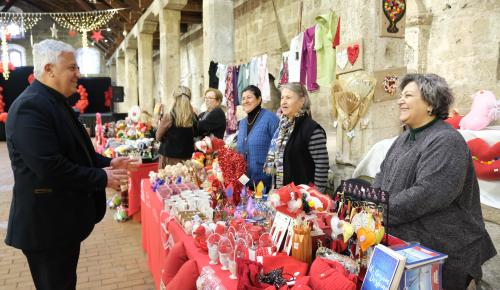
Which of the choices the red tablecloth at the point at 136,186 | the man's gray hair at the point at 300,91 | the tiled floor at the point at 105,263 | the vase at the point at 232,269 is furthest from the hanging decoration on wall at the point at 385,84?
the red tablecloth at the point at 136,186

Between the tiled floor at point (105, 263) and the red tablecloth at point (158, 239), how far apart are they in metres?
0.16

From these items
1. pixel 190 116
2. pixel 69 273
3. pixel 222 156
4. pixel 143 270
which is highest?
pixel 190 116

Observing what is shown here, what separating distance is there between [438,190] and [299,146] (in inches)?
47.9

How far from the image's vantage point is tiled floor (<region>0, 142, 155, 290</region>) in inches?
124

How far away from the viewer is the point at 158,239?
9.21 feet

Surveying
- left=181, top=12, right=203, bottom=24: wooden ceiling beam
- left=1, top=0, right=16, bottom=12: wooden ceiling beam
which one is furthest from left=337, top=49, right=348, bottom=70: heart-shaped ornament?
left=1, top=0, right=16, bottom=12: wooden ceiling beam

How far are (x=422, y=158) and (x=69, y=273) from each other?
1.87 meters

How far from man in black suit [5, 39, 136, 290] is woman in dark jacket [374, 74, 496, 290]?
56.9 inches

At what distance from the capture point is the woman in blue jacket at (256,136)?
3238mm

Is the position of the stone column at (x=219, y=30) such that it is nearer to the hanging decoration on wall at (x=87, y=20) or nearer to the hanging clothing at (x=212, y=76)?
the hanging clothing at (x=212, y=76)

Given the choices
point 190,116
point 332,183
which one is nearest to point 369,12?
point 332,183

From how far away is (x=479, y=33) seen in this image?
4988 mm

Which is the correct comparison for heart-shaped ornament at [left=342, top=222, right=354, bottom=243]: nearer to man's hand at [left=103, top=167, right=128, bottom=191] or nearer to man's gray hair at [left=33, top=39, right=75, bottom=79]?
man's hand at [left=103, top=167, right=128, bottom=191]

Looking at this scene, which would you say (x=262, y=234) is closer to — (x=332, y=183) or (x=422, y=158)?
(x=422, y=158)
